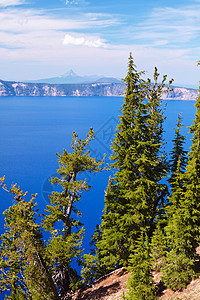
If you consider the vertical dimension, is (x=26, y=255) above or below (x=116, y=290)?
above

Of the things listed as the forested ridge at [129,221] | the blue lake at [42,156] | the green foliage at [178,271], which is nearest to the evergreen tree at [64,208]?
the forested ridge at [129,221]

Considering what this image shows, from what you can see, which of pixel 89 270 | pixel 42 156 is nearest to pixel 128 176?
pixel 89 270

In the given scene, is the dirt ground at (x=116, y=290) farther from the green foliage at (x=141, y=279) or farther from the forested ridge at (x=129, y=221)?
the green foliage at (x=141, y=279)

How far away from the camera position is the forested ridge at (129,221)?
17.3 m

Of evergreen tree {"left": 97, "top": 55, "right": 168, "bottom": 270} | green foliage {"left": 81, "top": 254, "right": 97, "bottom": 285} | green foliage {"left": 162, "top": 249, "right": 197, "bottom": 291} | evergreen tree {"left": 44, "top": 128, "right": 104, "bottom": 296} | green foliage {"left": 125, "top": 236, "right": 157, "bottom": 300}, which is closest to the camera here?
green foliage {"left": 125, "top": 236, "right": 157, "bottom": 300}

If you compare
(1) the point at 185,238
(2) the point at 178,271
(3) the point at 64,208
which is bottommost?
(2) the point at 178,271

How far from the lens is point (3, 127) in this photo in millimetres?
163875

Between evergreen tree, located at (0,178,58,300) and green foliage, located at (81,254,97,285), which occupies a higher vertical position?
evergreen tree, located at (0,178,58,300)

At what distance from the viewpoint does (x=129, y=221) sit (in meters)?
20.9

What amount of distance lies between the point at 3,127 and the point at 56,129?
3533 centimetres

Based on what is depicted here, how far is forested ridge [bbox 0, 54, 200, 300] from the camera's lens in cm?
1727

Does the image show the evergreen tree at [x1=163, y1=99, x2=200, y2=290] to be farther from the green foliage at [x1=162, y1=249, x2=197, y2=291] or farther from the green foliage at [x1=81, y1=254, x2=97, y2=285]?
the green foliage at [x1=81, y1=254, x2=97, y2=285]

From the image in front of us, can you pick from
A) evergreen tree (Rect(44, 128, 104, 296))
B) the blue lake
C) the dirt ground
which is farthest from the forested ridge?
the blue lake

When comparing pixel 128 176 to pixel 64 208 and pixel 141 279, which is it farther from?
Result: pixel 141 279
